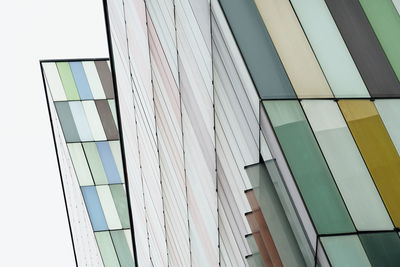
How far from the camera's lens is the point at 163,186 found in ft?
112

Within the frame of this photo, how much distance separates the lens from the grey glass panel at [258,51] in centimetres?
1698

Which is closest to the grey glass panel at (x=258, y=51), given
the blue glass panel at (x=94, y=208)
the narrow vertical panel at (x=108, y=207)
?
the blue glass panel at (x=94, y=208)

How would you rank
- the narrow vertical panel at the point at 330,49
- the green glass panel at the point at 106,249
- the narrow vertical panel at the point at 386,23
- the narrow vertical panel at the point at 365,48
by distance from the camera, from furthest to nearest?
1. the green glass panel at the point at 106,249
2. the narrow vertical panel at the point at 386,23
3. the narrow vertical panel at the point at 330,49
4. the narrow vertical panel at the point at 365,48

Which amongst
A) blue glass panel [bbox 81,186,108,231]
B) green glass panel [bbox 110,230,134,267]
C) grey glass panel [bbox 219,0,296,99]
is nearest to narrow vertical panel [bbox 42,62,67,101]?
blue glass panel [bbox 81,186,108,231]

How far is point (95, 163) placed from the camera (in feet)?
176

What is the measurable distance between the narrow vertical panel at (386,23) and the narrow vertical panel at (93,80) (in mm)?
37031

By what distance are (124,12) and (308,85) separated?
19.3 m

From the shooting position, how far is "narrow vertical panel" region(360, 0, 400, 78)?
17.3 m

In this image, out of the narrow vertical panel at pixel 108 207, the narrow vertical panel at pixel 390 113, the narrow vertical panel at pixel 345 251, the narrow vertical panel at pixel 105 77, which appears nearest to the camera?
the narrow vertical panel at pixel 345 251

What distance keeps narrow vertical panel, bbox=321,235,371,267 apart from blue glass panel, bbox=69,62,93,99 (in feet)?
131

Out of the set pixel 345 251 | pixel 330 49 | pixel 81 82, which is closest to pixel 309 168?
pixel 345 251

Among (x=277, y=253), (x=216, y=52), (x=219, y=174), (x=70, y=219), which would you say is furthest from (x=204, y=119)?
(x=70, y=219)

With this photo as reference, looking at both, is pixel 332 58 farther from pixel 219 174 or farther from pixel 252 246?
pixel 219 174

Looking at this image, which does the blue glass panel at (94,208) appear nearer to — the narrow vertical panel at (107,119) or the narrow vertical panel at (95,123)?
the narrow vertical panel at (95,123)
